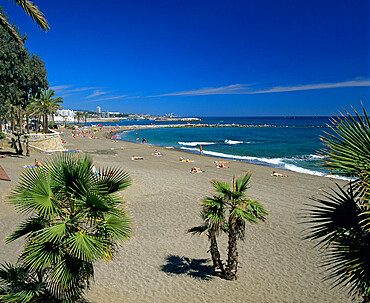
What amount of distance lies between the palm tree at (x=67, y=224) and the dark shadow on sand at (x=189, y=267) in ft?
10.6

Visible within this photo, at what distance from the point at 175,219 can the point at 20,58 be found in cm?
1901

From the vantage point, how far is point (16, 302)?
389 centimetres

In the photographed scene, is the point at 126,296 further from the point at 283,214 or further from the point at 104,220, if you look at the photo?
the point at 283,214

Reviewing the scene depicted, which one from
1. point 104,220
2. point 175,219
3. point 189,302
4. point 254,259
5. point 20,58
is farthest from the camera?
point 20,58

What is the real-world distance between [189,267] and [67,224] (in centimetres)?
417

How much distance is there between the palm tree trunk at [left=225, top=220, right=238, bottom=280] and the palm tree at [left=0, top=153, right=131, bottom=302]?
2673 mm

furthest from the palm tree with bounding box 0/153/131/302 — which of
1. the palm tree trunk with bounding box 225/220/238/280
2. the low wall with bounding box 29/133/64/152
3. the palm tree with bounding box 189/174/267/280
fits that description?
the low wall with bounding box 29/133/64/152

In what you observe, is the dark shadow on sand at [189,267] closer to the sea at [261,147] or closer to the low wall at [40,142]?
the sea at [261,147]

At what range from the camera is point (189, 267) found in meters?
7.07

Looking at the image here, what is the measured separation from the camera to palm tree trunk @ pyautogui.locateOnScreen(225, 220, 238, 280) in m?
5.94

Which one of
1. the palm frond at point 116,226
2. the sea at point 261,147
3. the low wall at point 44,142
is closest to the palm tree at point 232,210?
the sea at point 261,147

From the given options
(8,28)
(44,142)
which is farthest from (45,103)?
(8,28)

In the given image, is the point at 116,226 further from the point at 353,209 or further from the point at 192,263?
the point at 192,263

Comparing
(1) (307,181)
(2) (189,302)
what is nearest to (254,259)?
(2) (189,302)
